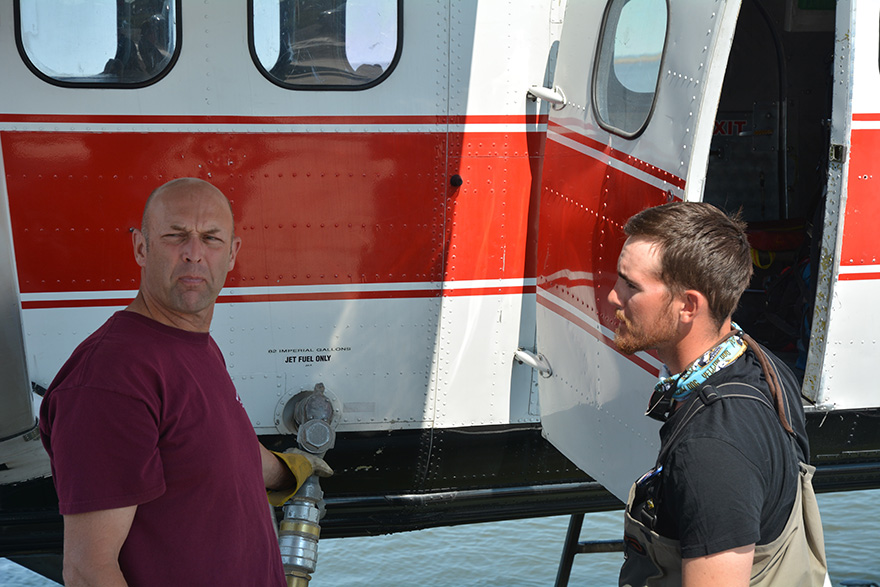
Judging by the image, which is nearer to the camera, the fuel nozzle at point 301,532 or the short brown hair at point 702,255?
the short brown hair at point 702,255

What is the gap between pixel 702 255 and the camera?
1917mm

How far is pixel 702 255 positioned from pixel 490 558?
14.6 ft

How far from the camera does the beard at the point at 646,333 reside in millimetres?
1957

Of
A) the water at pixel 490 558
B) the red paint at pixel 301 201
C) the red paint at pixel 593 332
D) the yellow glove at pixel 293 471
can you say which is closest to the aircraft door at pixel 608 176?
the red paint at pixel 593 332

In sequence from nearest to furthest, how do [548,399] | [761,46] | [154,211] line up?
[154,211], [548,399], [761,46]

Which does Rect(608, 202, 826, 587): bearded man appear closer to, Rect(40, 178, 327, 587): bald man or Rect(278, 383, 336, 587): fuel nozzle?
Rect(40, 178, 327, 587): bald man

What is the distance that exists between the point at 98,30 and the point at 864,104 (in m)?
3.05

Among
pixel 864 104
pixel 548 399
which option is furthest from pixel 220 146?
pixel 864 104

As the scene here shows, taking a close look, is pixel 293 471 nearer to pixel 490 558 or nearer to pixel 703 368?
pixel 703 368

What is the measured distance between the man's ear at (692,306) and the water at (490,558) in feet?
13.2

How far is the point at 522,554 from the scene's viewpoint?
19.9 ft

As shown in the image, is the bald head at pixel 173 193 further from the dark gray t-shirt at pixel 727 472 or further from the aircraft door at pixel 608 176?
the aircraft door at pixel 608 176

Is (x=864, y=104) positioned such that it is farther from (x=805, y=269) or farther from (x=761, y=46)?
(x=761, y=46)

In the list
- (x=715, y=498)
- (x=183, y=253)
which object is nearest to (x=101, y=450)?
(x=183, y=253)
